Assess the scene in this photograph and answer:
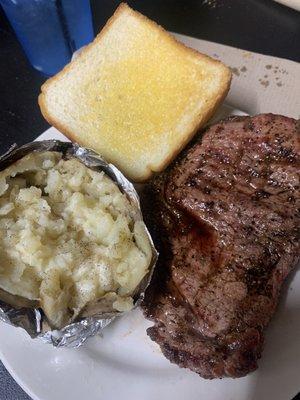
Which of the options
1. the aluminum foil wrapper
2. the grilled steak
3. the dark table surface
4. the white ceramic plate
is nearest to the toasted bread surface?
the grilled steak

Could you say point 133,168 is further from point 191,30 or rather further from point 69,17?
point 191,30

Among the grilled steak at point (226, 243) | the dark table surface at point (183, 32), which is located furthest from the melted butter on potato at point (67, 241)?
the dark table surface at point (183, 32)

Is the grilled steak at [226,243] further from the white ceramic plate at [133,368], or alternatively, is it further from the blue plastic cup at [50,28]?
the blue plastic cup at [50,28]

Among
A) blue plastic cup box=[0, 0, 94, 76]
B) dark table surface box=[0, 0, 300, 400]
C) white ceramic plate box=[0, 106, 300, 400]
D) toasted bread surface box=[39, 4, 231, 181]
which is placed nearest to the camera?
white ceramic plate box=[0, 106, 300, 400]

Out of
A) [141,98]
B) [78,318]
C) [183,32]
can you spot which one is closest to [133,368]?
[78,318]

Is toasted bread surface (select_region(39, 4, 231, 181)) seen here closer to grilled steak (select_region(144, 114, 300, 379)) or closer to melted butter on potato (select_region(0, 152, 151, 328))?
grilled steak (select_region(144, 114, 300, 379))

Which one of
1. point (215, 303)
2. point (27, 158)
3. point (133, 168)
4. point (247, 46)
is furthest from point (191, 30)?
point (215, 303)
